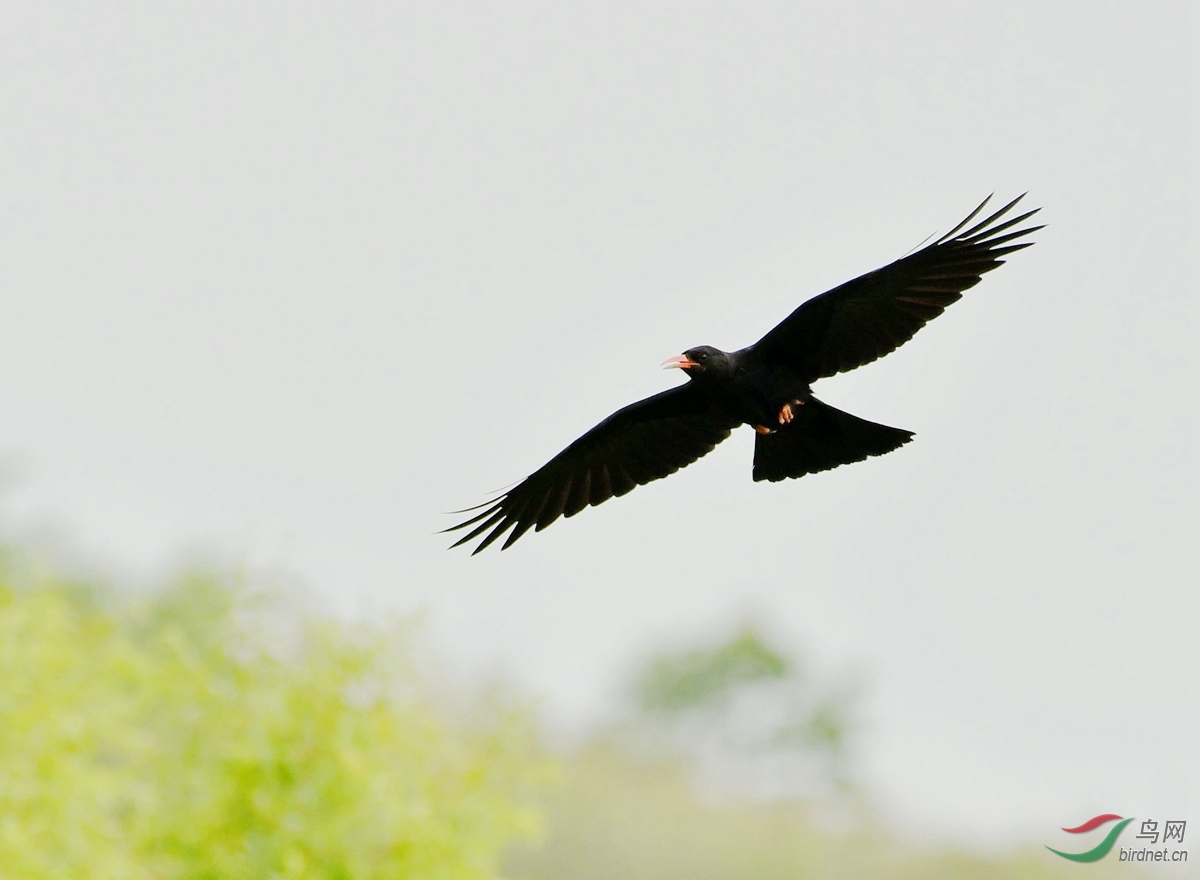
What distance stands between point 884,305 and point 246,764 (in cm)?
374

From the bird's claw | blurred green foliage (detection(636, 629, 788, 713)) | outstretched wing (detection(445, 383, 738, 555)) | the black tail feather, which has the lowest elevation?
the black tail feather

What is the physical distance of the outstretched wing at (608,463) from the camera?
7.98 m

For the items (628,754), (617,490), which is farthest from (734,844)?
(617,490)

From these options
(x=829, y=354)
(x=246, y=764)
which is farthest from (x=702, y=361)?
(x=246, y=764)

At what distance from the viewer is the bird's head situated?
6.90m

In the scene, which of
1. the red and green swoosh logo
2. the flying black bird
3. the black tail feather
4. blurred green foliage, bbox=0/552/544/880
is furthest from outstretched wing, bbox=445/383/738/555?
the red and green swoosh logo

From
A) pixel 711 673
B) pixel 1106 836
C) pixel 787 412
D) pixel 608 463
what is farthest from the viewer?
pixel 711 673

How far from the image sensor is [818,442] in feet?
23.2

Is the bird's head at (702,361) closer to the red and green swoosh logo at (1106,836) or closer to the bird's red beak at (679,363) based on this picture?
the bird's red beak at (679,363)

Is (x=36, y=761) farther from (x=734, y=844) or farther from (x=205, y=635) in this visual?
(x=734, y=844)

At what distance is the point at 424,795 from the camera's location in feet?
23.6

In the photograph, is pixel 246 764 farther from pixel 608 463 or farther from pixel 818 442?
pixel 818 442

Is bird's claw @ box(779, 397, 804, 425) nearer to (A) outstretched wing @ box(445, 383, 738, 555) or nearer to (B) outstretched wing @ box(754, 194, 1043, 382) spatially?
(B) outstretched wing @ box(754, 194, 1043, 382)

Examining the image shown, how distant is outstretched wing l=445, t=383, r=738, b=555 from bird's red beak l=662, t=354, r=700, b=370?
0.94 meters
